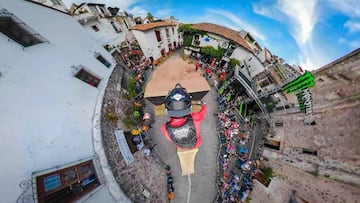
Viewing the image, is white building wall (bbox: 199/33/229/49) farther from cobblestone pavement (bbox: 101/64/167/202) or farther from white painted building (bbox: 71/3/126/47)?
cobblestone pavement (bbox: 101/64/167/202)

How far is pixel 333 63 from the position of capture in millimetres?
7047

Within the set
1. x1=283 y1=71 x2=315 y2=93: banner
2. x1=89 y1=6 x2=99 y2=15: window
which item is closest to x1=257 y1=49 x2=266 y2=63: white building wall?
x1=283 y1=71 x2=315 y2=93: banner

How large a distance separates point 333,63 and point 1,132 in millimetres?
14484

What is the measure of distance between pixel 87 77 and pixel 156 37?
10130 mm

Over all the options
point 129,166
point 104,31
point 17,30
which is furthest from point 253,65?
point 17,30

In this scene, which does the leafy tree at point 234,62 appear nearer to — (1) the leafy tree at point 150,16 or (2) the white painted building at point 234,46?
(2) the white painted building at point 234,46

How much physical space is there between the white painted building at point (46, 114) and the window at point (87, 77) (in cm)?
7

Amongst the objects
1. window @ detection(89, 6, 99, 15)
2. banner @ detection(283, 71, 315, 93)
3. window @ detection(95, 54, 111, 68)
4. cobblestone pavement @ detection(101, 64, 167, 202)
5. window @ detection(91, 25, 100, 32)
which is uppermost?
window @ detection(89, 6, 99, 15)

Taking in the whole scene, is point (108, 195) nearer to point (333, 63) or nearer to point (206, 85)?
point (206, 85)

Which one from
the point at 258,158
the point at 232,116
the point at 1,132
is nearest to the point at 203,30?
the point at 232,116

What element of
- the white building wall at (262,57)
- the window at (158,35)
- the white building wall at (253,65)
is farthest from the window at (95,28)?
the white building wall at (262,57)

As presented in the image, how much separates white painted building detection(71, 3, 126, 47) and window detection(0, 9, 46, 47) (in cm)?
769

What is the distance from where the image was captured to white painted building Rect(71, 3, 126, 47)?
12950 mm

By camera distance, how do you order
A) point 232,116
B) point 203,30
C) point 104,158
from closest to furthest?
1. point 104,158
2. point 232,116
3. point 203,30
